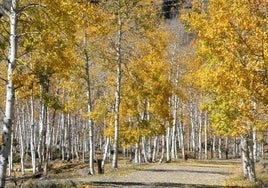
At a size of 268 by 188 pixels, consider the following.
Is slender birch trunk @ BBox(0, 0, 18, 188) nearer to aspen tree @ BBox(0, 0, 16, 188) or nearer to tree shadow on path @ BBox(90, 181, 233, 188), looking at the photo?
aspen tree @ BBox(0, 0, 16, 188)

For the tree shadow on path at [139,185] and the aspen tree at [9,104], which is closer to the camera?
the aspen tree at [9,104]

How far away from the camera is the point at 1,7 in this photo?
17.0 meters

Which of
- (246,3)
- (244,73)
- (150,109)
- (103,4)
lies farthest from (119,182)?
(150,109)

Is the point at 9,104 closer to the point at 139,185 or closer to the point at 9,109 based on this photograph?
the point at 9,109

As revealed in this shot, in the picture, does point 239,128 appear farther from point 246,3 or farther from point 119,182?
point 119,182

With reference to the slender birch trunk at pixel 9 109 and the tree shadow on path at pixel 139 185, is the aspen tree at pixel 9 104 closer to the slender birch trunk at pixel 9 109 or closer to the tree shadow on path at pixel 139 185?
the slender birch trunk at pixel 9 109

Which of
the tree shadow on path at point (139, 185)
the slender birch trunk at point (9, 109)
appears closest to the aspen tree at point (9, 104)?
the slender birch trunk at point (9, 109)

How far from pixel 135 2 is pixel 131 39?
2.72 meters

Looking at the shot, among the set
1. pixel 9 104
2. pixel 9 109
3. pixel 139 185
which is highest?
pixel 9 104

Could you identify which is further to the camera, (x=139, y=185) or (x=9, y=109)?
(x=139, y=185)

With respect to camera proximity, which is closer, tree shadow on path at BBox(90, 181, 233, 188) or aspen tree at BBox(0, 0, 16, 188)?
aspen tree at BBox(0, 0, 16, 188)

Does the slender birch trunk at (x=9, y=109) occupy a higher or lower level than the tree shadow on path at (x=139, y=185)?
higher

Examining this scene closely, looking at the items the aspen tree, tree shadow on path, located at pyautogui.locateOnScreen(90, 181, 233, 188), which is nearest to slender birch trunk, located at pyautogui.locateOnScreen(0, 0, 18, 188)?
the aspen tree

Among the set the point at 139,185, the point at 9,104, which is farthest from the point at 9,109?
the point at 139,185
